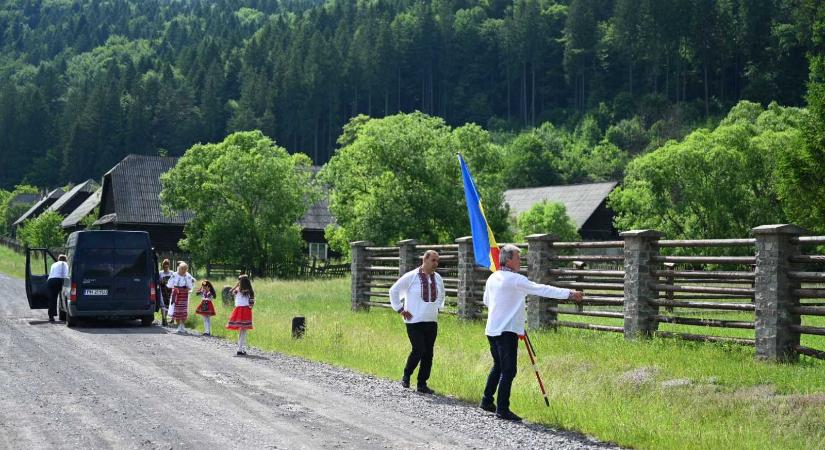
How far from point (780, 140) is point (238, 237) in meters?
30.3

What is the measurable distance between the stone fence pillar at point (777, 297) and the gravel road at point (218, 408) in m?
4.36

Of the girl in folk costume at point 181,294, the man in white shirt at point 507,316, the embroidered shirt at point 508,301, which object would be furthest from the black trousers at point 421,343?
the girl in folk costume at point 181,294

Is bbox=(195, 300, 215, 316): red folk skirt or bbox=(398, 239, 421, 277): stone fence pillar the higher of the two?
bbox=(398, 239, 421, 277): stone fence pillar

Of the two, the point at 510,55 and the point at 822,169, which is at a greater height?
the point at 510,55

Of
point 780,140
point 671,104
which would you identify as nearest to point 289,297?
point 780,140

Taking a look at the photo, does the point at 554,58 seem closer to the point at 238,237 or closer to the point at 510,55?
the point at 510,55

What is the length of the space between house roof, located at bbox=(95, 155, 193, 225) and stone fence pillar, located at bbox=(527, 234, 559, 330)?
5168 cm

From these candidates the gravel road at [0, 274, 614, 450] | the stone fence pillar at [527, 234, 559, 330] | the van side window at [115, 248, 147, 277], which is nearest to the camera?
the gravel road at [0, 274, 614, 450]

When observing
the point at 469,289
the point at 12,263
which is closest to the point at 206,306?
the point at 469,289

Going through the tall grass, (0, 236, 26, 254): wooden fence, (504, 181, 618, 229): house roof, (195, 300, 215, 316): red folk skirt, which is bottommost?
the tall grass

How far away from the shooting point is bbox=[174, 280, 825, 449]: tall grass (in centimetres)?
1006

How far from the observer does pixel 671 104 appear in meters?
114

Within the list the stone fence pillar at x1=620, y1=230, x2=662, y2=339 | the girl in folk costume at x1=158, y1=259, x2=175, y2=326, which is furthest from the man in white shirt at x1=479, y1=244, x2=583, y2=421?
the girl in folk costume at x1=158, y1=259, x2=175, y2=326

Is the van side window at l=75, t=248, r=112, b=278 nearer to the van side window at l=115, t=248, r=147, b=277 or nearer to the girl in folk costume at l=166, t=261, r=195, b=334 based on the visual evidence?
the van side window at l=115, t=248, r=147, b=277
